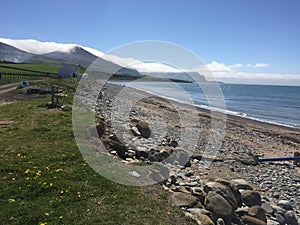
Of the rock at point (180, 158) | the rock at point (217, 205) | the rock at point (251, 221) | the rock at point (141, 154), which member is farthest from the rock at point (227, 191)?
the rock at point (180, 158)

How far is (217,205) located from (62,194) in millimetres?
5506

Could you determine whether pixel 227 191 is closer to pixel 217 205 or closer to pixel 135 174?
pixel 217 205

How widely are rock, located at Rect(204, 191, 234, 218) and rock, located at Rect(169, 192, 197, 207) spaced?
1.68 feet

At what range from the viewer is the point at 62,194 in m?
9.30

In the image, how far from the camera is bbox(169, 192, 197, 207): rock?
406 inches

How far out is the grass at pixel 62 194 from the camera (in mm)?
8242

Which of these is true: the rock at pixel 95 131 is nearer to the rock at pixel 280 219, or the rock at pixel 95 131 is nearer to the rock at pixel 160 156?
the rock at pixel 160 156

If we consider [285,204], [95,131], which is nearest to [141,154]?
[95,131]

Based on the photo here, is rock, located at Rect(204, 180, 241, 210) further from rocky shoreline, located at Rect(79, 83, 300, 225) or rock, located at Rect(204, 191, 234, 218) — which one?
rock, located at Rect(204, 191, 234, 218)

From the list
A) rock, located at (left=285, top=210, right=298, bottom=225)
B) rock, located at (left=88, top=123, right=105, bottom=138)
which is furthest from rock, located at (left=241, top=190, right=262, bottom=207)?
rock, located at (left=88, top=123, right=105, bottom=138)

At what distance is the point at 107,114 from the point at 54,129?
27.7 feet

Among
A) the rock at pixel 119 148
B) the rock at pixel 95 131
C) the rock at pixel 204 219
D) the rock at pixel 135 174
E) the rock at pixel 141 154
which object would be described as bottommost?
the rock at pixel 204 219

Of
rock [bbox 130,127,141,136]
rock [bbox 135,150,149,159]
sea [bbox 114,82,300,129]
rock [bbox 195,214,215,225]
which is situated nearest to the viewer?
rock [bbox 195,214,215,225]

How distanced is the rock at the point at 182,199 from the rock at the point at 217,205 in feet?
1.68
